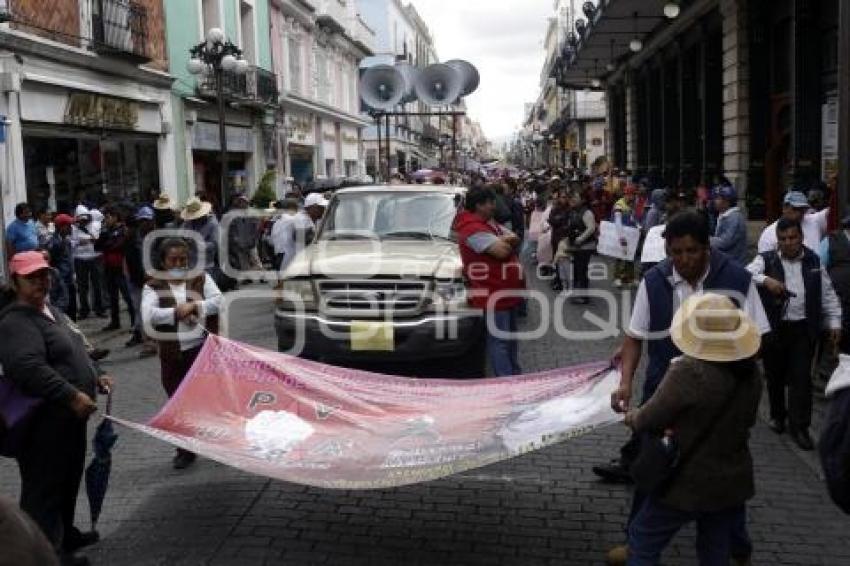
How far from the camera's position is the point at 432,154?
3258 inches

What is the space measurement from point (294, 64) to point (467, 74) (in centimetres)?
954

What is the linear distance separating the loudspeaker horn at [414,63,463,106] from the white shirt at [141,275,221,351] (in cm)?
2178

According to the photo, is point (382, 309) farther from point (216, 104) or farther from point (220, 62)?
point (216, 104)

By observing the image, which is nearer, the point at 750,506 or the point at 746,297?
the point at 746,297

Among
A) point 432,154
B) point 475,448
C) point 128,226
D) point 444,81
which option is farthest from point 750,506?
point 432,154

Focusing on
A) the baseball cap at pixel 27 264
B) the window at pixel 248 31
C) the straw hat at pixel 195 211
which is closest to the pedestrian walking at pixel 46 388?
the baseball cap at pixel 27 264

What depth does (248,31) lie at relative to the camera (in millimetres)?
28891

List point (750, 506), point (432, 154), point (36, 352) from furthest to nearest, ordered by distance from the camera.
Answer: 1. point (432, 154)
2. point (750, 506)
3. point (36, 352)

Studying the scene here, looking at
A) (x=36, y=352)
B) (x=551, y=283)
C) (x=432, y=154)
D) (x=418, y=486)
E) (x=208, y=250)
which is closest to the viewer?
(x=36, y=352)

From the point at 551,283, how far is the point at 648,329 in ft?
37.8

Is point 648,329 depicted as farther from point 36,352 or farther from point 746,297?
point 36,352

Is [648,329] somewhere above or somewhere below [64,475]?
above

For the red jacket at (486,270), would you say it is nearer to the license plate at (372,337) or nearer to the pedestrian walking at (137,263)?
the license plate at (372,337)

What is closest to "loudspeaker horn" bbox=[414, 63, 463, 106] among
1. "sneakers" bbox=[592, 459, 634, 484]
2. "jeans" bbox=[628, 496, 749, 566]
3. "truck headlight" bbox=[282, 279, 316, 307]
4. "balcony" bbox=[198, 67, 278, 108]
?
"balcony" bbox=[198, 67, 278, 108]
